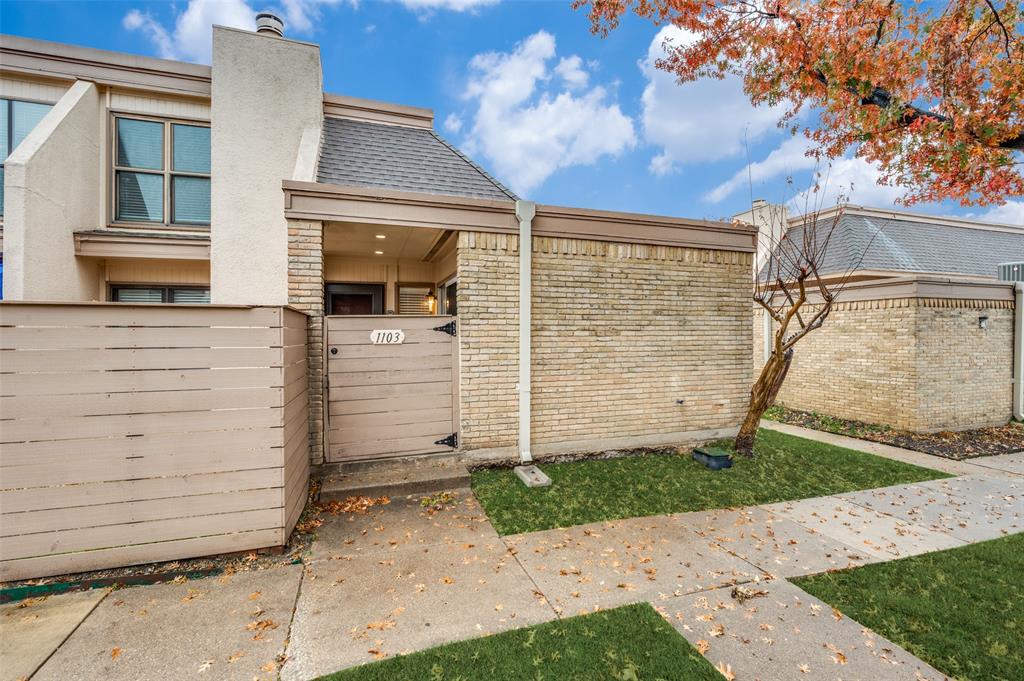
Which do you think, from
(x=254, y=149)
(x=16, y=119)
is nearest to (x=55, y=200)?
(x=16, y=119)

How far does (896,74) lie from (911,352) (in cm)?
561

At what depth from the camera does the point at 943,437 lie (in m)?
8.48

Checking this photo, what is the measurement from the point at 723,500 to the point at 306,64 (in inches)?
406

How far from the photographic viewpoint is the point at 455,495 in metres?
5.24

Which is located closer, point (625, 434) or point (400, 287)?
point (625, 434)

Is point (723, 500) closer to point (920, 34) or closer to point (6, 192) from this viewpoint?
point (920, 34)

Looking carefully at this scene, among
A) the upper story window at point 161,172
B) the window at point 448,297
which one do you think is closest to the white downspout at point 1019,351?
the window at point 448,297

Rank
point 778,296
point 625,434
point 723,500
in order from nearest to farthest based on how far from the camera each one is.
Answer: point 723,500 < point 625,434 < point 778,296

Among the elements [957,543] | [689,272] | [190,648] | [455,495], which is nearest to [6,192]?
[190,648]

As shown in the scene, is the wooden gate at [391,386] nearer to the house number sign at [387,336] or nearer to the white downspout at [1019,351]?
the house number sign at [387,336]

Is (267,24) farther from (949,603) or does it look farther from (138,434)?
(949,603)

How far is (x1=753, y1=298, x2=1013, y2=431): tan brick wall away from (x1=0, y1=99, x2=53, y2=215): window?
17.0 metres

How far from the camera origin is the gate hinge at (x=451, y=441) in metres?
5.95

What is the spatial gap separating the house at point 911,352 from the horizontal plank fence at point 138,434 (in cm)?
829
